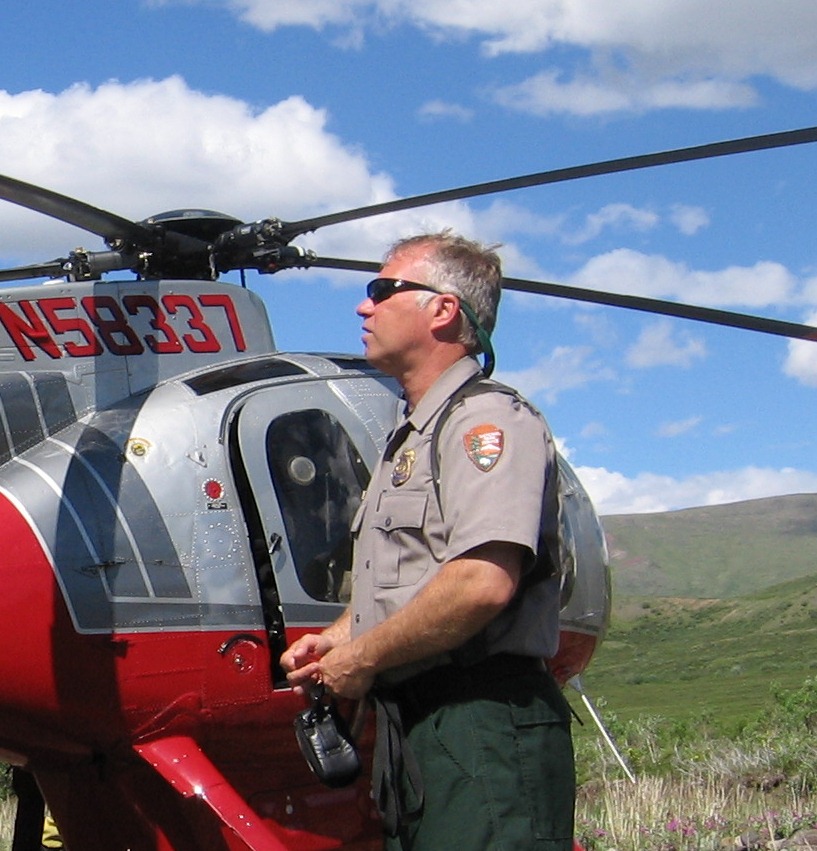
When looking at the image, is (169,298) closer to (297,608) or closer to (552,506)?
(297,608)

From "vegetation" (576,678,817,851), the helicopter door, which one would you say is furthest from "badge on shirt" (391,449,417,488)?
"vegetation" (576,678,817,851)

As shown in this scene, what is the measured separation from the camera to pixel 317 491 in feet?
16.8

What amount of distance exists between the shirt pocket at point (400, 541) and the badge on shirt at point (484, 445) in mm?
168

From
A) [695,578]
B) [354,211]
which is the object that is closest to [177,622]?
[354,211]

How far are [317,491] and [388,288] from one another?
182 centimetres

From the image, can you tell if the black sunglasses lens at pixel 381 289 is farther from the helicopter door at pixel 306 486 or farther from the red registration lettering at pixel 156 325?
the red registration lettering at pixel 156 325

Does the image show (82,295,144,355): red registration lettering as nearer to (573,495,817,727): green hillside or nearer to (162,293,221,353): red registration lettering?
(162,293,221,353): red registration lettering

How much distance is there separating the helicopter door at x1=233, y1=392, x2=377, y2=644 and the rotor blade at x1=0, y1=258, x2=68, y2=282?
1.46 m

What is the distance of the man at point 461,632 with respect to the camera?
9.69 feet

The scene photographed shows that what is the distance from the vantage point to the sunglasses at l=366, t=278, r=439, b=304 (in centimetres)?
338

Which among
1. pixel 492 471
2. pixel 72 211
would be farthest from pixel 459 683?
pixel 72 211

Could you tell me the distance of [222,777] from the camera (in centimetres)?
477

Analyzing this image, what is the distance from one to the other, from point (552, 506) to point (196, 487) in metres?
2.14

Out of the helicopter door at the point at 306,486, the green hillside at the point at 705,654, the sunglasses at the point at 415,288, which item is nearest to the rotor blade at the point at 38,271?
the helicopter door at the point at 306,486
